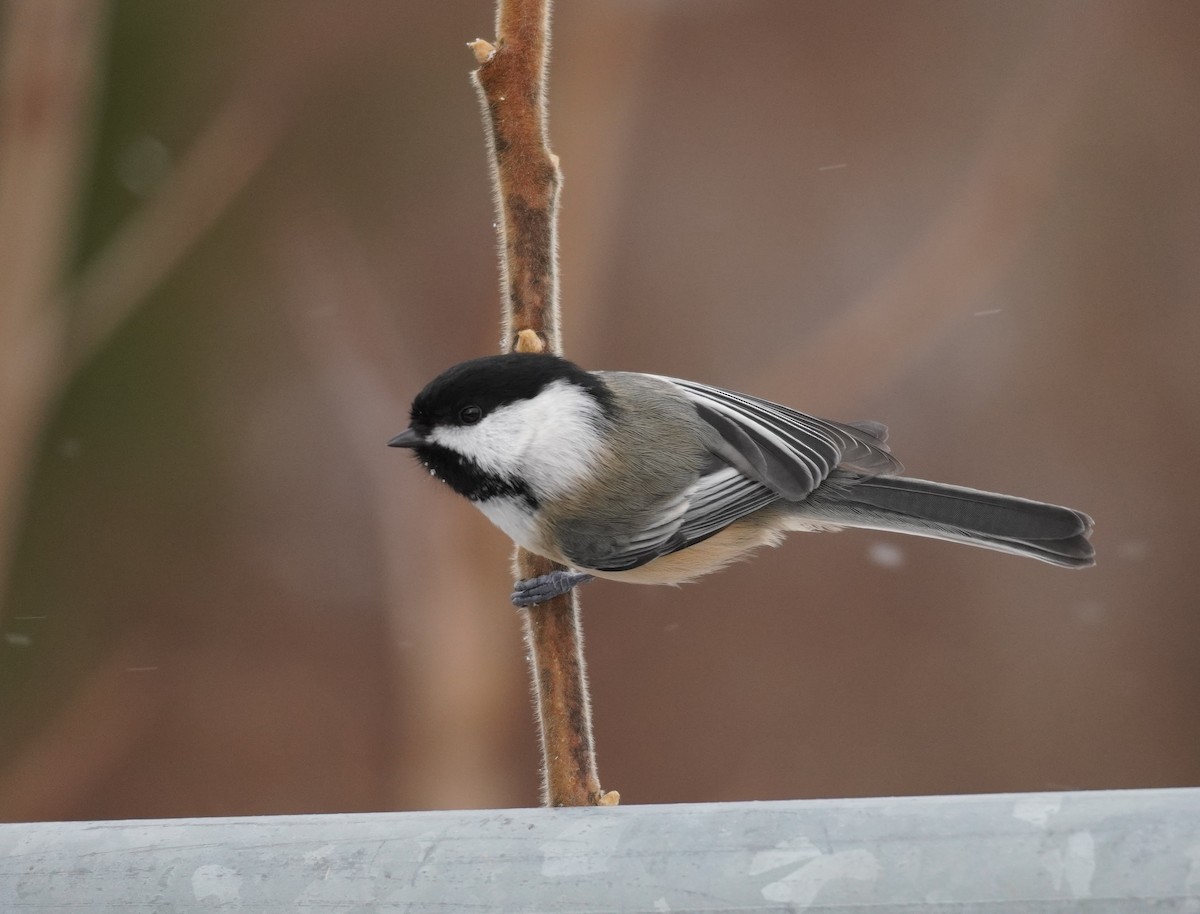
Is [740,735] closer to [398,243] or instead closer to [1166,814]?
[398,243]

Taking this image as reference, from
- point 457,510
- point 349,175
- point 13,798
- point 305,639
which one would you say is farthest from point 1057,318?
point 13,798

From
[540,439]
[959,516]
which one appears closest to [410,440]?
[540,439]

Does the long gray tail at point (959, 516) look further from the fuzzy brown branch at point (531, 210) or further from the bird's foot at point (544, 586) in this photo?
the fuzzy brown branch at point (531, 210)

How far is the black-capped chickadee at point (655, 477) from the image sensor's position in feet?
4.56

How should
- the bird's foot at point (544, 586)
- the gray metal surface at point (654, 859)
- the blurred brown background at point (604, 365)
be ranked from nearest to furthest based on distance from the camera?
the gray metal surface at point (654, 859) < the bird's foot at point (544, 586) < the blurred brown background at point (604, 365)

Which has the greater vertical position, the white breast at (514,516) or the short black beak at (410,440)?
the short black beak at (410,440)

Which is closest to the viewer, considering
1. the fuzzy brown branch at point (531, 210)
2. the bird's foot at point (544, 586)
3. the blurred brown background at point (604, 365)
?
the fuzzy brown branch at point (531, 210)

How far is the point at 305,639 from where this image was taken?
3301mm

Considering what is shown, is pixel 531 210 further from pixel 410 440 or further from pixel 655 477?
pixel 655 477

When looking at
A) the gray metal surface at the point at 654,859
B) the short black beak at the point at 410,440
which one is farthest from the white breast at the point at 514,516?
the gray metal surface at the point at 654,859

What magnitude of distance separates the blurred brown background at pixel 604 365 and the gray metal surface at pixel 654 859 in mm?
2333

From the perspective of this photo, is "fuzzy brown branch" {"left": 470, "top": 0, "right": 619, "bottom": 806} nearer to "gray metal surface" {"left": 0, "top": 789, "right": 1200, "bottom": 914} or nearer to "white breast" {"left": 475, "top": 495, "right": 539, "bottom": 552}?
"white breast" {"left": 475, "top": 495, "right": 539, "bottom": 552}

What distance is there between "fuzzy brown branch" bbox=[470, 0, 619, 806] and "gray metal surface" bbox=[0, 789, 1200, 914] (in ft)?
1.26

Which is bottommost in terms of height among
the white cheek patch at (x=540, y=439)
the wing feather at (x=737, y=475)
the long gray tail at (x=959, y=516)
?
the long gray tail at (x=959, y=516)
